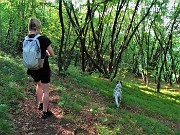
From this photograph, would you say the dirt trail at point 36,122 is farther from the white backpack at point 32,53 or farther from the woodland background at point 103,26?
the woodland background at point 103,26

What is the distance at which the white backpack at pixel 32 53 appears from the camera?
22.7 feet

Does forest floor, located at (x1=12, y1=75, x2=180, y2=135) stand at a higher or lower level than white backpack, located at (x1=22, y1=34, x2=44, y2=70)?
lower

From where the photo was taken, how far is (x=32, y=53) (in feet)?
22.7

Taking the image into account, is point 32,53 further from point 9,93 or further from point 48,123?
point 9,93

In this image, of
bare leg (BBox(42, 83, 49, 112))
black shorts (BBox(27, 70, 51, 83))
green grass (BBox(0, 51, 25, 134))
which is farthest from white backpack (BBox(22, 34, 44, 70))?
green grass (BBox(0, 51, 25, 134))

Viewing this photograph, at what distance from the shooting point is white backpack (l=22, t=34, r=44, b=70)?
273 inches

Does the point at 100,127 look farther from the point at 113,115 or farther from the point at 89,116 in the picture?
the point at 113,115

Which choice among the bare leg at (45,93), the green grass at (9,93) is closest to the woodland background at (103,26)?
the green grass at (9,93)

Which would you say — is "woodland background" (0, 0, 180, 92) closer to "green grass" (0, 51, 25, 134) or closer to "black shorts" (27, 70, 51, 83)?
"green grass" (0, 51, 25, 134)

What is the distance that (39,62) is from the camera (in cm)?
709

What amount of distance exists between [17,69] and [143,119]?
6448mm

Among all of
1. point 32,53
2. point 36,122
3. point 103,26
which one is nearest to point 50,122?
point 36,122

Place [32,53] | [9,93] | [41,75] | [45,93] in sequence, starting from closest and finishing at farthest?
[32,53]
[41,75]
[45,93]
[9,93]

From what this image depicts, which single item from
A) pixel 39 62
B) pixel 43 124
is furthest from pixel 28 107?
pixel 39 62
